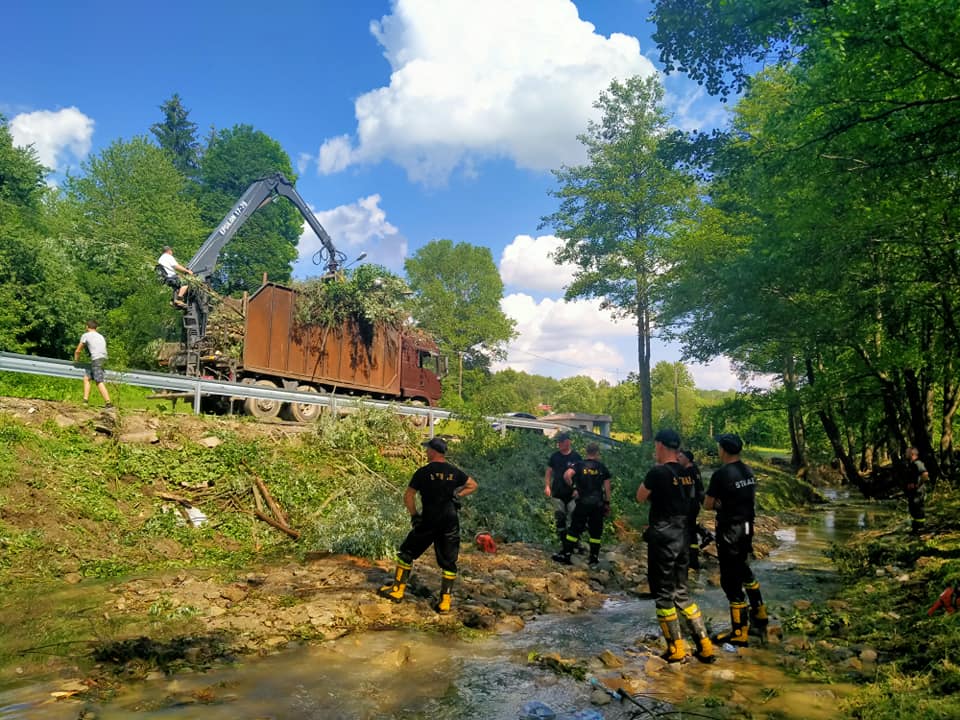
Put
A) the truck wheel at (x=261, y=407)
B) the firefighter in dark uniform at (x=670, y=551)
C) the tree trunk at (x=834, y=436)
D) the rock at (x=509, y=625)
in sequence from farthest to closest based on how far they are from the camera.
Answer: the tree trunk at (x=834, y=436), the truck wheel at (x=261, y=407), the rock at (x=509, y=625), the firefighter in dark uniform at (x=670, y=551)

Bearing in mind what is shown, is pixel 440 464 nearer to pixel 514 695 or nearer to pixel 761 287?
pixel 514 695

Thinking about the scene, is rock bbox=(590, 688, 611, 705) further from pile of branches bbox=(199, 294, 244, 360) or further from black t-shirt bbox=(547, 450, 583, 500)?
pile of branches bbox=(199, 294, 244, 360)

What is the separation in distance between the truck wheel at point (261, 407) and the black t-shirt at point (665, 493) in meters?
11.2

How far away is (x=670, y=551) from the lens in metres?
5.89

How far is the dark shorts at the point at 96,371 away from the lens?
11070 mm

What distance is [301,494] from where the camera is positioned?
35.2 feet

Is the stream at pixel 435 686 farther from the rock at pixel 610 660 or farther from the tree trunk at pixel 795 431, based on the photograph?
the tree trunk at pixel 795 431

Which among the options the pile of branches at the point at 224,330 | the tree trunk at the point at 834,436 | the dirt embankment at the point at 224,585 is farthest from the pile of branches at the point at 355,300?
the tree trunk at the point at 834,436

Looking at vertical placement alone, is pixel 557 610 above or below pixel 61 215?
below

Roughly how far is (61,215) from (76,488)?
3214 cm

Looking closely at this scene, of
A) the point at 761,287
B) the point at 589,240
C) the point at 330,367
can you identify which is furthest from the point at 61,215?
the point at 761,287

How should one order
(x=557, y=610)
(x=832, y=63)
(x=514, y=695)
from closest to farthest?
(x=514, y=695)
(x=557, y=610)
(x=832, y=63)

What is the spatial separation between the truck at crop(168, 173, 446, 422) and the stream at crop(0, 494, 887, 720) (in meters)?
10.5

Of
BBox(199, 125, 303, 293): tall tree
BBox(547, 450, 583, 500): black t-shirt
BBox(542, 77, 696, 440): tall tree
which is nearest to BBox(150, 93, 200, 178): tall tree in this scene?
BBox(199, 125, 303, 293): tall tree
